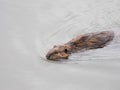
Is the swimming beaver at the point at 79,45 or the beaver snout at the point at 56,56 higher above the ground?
the swimming beaver at the point at 79,45

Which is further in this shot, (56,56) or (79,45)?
(79,45)

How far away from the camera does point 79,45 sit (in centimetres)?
764

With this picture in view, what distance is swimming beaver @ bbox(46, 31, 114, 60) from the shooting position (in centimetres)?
752

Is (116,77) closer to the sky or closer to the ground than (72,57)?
closer to the ground

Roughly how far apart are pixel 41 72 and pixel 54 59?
0.39 meters

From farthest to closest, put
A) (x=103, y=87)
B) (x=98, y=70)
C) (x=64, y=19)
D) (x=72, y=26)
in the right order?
(x=64, y=19) → (x=72, y=26) → (x=98, y=70) → (x=103, y=87)

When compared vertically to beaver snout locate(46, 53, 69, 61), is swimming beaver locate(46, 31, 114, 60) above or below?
above

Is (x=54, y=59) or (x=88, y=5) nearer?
(x=54, y=59)

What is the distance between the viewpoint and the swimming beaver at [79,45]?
752 centimetres

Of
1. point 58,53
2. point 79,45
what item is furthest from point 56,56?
point 79,45

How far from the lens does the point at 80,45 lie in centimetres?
764

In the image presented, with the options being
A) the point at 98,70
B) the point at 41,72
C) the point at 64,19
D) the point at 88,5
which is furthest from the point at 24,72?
the point at 88,5

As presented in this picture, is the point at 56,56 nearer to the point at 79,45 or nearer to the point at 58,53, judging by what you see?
the point at 58,53

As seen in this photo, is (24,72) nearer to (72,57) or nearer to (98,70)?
(72,57)
